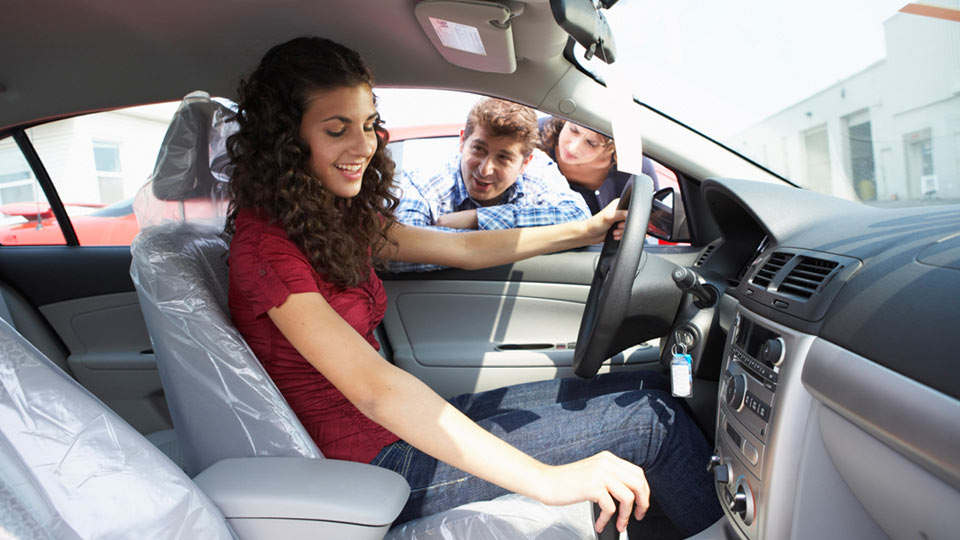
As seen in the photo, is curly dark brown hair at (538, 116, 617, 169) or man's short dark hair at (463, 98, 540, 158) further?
curly dark brown hair at (538, 116, 617, 169)

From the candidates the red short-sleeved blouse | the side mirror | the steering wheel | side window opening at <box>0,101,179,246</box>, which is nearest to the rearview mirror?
the steering wheel

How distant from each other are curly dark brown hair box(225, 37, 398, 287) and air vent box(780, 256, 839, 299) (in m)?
0.79

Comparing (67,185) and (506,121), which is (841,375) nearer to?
(506,121)

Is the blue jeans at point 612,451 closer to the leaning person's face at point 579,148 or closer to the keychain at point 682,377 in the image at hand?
the keychain at point 682,377

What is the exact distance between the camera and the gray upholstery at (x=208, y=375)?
3.85 feet

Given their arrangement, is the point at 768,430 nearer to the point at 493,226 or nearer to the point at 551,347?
the point at 551,347

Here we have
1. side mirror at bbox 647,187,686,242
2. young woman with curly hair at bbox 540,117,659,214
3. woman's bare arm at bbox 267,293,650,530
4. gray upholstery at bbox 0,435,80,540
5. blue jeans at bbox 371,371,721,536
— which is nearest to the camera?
gray upholstery at bbox 0,435,80,540

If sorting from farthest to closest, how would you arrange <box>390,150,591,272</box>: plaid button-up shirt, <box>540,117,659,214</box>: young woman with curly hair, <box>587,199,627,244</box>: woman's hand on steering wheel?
<box>540,117,659,214</box>: young woman with curly hair → <box>390,150,591,272</box>: plaid button-up shirt → <box>587,199,627,244</box>: woman's hand on steering wheel

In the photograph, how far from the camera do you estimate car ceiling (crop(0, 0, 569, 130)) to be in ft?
4.49

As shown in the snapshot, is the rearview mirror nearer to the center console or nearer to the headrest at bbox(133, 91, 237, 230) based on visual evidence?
the center console

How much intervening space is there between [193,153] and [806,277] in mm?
1196

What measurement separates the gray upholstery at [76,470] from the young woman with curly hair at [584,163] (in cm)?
179

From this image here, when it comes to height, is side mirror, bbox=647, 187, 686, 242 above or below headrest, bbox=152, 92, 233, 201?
below

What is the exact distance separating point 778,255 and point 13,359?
1207 mm
